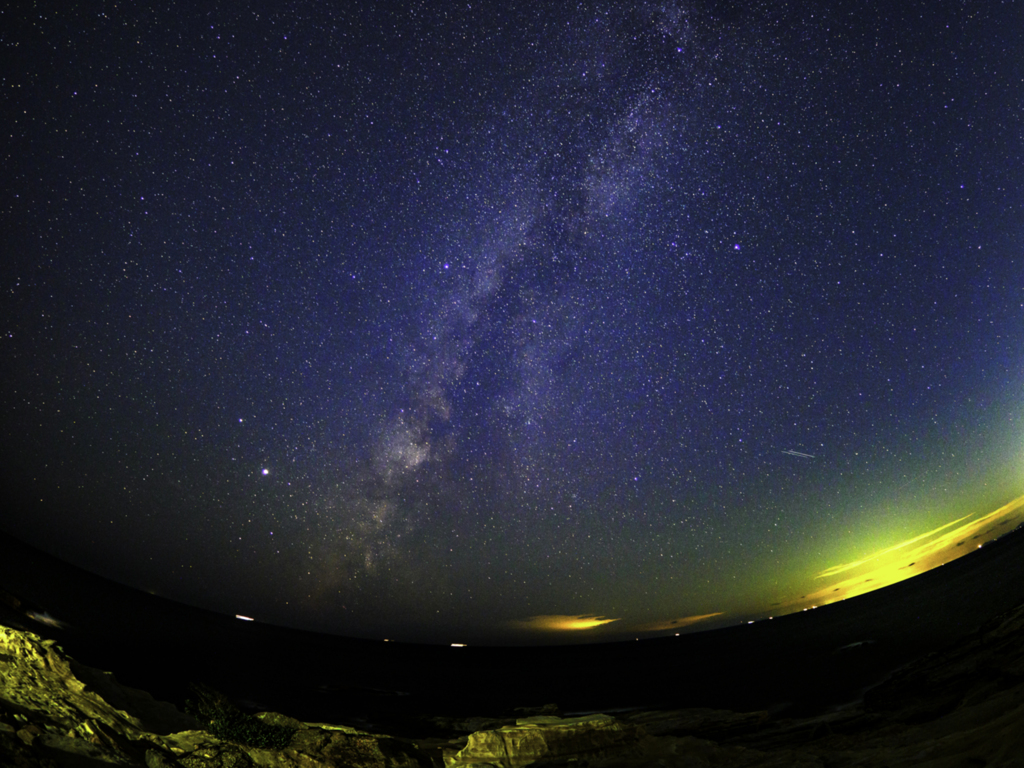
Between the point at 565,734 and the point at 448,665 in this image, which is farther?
the point at 448,665

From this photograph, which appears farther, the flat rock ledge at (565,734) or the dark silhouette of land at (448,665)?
the dark silhouette of land at (448,665)

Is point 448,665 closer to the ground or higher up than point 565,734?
closer to the ground

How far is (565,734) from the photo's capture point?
21375 millimetres

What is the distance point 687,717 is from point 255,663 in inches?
3132

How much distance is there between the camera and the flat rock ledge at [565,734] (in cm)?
1399

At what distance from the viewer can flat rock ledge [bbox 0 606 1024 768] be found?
14.0 m

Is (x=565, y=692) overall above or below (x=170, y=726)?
below

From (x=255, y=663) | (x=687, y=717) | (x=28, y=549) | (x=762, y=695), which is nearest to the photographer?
(x=687, y=717)

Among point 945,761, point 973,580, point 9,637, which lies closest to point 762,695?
point 945,761

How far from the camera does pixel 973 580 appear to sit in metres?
84.0

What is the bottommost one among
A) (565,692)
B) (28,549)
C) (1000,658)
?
(565,692)

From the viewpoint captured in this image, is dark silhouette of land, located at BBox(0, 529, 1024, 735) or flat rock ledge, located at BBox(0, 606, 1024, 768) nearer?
flat rock ledge, located at BBox(0, 606, 1024, 768)

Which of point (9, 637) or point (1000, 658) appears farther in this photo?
point (1000, 658)

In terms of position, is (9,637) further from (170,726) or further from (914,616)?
(914,616)
